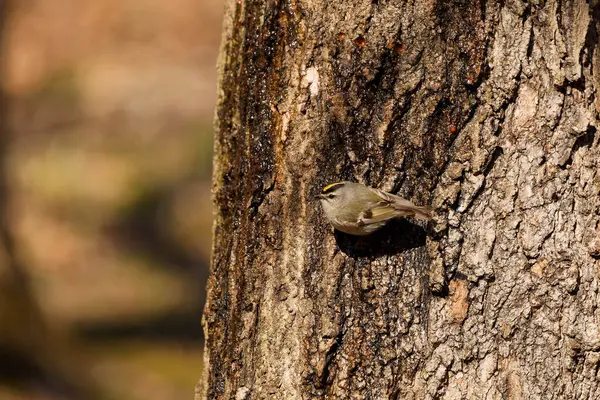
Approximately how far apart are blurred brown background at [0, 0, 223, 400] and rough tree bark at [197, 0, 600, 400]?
5.83 metres

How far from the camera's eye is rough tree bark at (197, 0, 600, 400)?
295 centimetres

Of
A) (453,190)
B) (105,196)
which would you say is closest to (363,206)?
(453,190)

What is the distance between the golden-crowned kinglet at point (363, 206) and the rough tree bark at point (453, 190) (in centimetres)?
5

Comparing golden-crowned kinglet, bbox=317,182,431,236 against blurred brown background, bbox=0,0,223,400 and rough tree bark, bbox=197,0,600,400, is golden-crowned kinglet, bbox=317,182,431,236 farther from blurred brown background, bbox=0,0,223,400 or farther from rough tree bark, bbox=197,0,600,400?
blurred brown background, bbox=0,0,223,400

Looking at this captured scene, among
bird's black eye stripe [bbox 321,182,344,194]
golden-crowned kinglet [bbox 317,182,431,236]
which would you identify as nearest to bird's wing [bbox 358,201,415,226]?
golden-crowned kinglet [bbox 317,182,431,236]

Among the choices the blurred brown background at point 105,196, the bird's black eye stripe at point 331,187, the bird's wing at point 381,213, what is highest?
the bird's black eye stripe at point 331,187

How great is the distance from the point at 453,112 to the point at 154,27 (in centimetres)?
1254

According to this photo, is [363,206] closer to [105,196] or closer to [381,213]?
[381,213]

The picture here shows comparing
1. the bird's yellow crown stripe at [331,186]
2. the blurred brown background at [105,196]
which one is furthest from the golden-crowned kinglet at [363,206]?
the blurred brown background at [105,196]

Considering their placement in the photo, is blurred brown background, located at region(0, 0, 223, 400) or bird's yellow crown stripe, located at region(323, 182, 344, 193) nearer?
bird's yellow crown stripe, located at region(323, 182, 344, 193)

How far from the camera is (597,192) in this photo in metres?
3.03

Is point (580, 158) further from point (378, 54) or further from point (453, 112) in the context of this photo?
point (378, 54)

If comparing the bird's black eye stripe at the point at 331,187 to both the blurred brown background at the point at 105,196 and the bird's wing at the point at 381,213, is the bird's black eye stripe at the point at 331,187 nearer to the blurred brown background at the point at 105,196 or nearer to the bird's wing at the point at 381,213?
the bird's wing at the point at 381,213

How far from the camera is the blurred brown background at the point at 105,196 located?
339 inches
